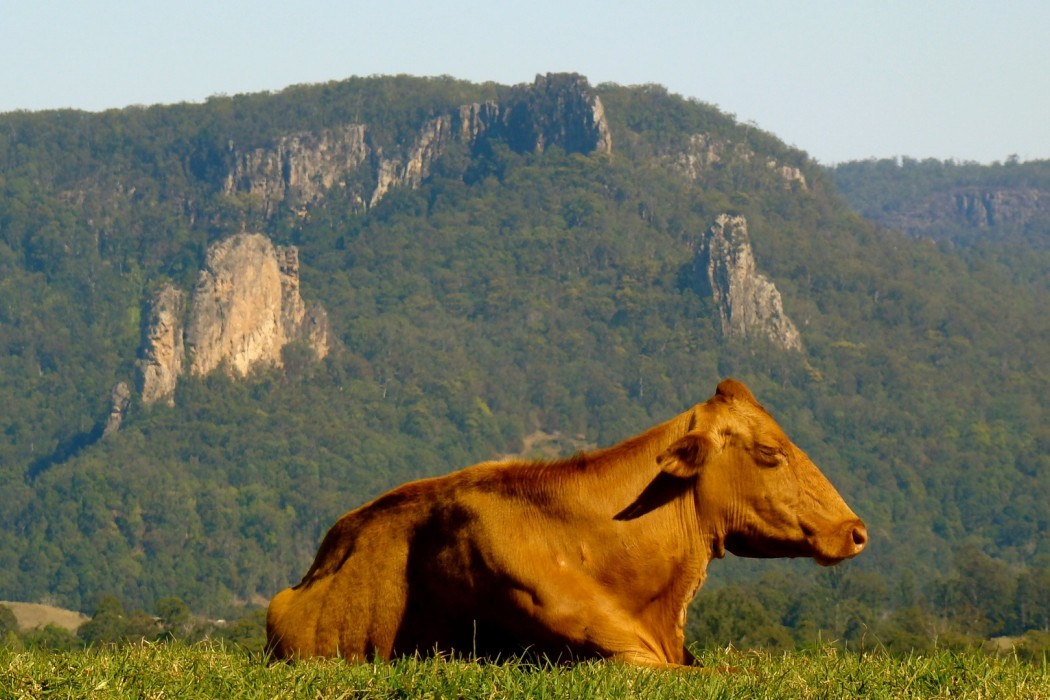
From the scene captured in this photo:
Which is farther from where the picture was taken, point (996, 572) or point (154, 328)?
point (154, 328)

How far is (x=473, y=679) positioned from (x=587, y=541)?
5.95 ft

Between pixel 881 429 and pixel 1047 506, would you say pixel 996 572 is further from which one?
pixel 881 429

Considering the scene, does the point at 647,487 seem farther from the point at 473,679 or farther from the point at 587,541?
the point at 473,679

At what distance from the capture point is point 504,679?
24.2 feet

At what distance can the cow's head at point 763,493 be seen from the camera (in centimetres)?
931

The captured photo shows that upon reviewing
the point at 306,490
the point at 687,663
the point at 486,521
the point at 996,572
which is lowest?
the point at 306,490

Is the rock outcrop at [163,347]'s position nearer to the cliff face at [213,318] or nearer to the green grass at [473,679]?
the cliff face at [213,318]

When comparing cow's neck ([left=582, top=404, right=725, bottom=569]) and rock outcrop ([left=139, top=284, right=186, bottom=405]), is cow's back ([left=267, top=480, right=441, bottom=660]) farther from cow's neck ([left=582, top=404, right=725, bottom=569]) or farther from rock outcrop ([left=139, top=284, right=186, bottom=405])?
rock outcrop ([left=139, top=284, right=186, bottom=405])

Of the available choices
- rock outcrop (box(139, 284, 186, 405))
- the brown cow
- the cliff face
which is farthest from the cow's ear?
rock outcrop (box(139, 284, 186, 405))

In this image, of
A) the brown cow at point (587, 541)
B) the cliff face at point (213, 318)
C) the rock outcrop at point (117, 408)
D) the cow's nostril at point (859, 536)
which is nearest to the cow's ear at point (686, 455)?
the brown cow at point (587, 541)

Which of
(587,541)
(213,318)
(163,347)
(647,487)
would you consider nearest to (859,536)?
(647,487)

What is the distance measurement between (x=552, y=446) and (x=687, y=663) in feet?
590

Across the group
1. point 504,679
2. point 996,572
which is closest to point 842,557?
point 504,679

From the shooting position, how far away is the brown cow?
888 centimetres
